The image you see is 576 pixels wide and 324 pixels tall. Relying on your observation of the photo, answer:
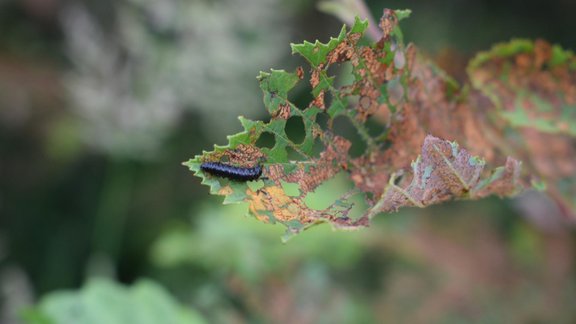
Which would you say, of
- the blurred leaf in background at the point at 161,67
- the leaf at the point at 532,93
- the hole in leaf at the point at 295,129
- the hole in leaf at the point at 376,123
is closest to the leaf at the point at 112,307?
the hole in leaf at the point at 376,123

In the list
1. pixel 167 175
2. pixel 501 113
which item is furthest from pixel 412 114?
pixel 167 175

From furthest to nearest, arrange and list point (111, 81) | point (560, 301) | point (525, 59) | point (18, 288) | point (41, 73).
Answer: point (41, 73) < point (111, 81) < point (18, 288) < point (560, 301) < point (525, 59)

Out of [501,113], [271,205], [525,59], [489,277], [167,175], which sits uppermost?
[167,175]

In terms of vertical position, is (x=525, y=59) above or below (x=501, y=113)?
above

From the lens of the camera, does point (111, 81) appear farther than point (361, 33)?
Yes

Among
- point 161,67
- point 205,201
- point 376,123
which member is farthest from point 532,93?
A: point 205,201

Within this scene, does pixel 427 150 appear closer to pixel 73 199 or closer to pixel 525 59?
pixel 525 59

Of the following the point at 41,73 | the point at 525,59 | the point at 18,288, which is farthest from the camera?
the point at 41,73
